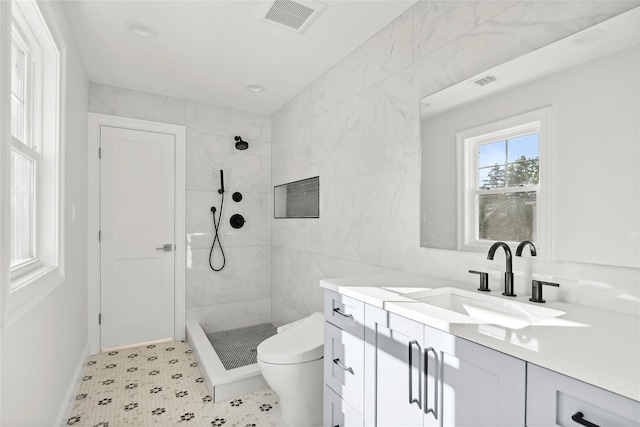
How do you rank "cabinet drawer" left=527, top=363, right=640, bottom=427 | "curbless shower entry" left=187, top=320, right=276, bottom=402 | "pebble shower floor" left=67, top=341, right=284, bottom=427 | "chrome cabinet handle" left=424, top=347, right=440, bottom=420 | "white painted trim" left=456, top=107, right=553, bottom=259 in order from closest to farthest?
"cabinet drawer" left=527, top=363, right=640, bottom=427, "chrome cabinet handle" left=424, top=347, right=440, bottom=420, "white painted trim" left=456, top=107, right=553, bottom=259, "pebble shower floor" left=67, top=341, right=284, bottom=427, "curbless shower entry" left=187, top=320, right=276, bottom=402

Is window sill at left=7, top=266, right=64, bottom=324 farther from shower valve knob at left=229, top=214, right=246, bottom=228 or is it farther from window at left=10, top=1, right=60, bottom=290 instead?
shower valve knob at left=229, top=214, right=246, bottom=228

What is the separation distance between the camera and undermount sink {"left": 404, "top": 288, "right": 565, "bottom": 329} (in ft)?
3.97

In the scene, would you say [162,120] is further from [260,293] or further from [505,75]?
[505,75]

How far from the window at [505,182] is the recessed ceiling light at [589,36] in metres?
0.25

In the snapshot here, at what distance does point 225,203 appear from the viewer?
143 inches

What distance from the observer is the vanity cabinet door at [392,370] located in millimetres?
1200

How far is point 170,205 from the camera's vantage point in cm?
338

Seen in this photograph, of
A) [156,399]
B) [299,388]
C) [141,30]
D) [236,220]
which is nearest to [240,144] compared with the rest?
[236,220]

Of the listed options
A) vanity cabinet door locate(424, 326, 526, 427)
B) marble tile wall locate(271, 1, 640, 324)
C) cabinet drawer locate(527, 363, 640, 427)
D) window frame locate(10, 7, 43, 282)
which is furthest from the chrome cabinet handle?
window frame locate(10, 7, 43, 282)

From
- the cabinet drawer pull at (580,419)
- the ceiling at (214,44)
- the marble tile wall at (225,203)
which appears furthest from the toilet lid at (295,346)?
the ceiling at (214,44)

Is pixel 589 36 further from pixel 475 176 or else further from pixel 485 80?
pixel 475 176

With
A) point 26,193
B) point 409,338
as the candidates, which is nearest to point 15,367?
point 26,193

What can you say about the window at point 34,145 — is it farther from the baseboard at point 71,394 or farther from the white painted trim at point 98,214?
the white painted trim at point 98,214

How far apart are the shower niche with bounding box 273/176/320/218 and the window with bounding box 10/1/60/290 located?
1.80m
